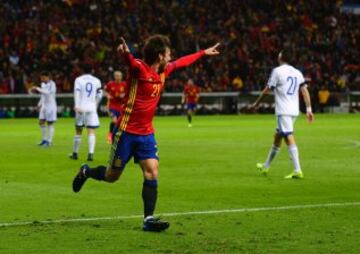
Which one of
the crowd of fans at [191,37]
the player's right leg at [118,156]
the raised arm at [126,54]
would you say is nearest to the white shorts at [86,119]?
the player's right leg at [118,156]

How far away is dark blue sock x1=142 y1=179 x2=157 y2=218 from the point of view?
11164 mm

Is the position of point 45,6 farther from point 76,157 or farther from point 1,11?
point 76,157

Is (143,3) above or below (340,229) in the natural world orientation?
above

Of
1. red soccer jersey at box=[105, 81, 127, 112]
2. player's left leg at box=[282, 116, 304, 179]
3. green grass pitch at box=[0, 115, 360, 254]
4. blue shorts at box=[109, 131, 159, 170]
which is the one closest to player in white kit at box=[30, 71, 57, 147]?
red soccer jersey at box=[105, 81, 127, 112]

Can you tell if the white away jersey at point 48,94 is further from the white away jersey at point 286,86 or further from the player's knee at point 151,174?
the player's knee at point 151,174

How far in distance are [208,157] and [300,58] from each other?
118 ft

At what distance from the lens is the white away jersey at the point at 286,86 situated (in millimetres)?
18377

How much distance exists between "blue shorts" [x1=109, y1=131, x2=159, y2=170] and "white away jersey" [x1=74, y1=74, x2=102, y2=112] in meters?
13.0

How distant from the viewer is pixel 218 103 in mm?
55188

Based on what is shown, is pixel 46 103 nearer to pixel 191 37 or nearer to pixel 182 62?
pixel 182 62

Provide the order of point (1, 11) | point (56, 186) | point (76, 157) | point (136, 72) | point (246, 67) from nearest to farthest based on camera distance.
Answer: point (136, 72) < point (56, 186) < point (76, 157) < point (1, 11) < point (246, 67)

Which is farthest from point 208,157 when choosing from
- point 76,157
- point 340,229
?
point 340,229

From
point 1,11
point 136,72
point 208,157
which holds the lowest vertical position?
point 208,157

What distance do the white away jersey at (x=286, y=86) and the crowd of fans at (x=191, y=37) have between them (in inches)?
1249
